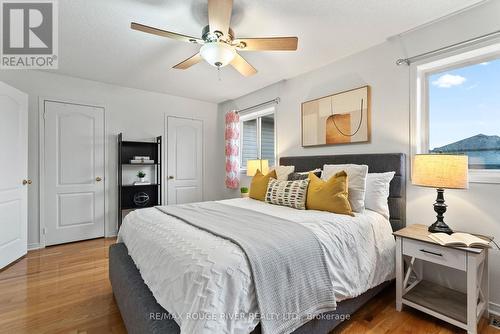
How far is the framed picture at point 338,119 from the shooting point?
8.56 feet

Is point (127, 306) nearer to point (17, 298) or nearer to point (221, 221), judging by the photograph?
point (221, 221)

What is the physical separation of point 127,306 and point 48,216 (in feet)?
9.14

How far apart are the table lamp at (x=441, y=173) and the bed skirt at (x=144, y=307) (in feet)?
2.57

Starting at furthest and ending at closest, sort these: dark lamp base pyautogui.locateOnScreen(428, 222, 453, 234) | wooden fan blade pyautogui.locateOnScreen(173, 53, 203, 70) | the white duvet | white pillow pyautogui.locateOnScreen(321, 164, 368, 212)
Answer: wooden fan blade pyautogui.locateOnScreen(173, 53, 203, 70) < white pillow pyautogui.locateOnScreen(321, 164, 368, 212) < dark lamp base pyautogui.locateOnScreen(428, 222, 453, 234) < the white duvet

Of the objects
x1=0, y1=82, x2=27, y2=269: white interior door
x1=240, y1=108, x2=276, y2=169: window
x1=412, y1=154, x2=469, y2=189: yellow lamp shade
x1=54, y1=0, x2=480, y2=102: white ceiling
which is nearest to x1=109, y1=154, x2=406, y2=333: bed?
x1=412, y1=154, x2=469, y2=189: yellow lamp shade

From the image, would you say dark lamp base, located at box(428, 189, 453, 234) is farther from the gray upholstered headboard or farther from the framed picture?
the framed picture

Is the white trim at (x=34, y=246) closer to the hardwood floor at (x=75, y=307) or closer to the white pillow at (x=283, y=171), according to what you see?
the hardwood floor at (x=75, y=307)

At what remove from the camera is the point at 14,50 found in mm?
2607

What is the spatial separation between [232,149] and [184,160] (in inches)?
37.8

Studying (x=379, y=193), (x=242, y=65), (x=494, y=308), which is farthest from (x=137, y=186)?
(x=494, y=308)

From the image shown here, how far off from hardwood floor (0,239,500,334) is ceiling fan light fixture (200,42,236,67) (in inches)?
84.1

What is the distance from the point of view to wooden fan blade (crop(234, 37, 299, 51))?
1901 mm

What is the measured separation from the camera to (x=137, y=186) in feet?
13.2

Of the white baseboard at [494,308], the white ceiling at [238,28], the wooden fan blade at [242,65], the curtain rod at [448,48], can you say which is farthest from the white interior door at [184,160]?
the white baseboard at [494,308]
